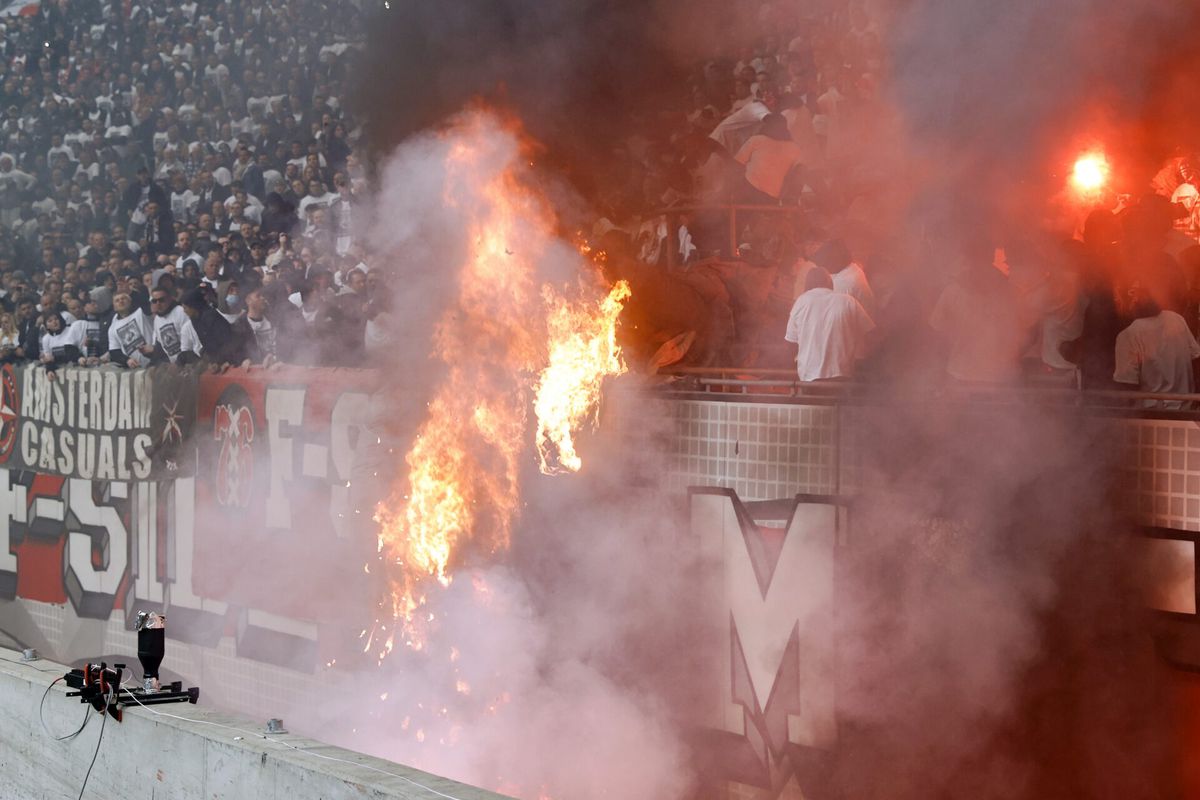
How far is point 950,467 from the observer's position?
564cm

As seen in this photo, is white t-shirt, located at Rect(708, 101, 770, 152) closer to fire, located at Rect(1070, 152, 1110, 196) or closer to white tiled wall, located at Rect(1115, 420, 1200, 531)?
fire, located at Rect(1070, 152, 1110, 196)

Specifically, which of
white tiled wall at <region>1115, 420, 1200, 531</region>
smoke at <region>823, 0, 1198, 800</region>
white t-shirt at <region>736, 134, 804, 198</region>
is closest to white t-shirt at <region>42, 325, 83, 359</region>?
white t-shirt at <region>736, 134, 804, 198</region>

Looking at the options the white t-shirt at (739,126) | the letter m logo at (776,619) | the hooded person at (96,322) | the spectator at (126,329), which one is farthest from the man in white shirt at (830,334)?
the hooded person at (96,322)

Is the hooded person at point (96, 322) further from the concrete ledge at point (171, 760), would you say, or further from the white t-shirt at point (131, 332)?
the concrete ledge at point (171, 760)

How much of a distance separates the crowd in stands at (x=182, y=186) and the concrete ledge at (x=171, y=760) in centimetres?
339

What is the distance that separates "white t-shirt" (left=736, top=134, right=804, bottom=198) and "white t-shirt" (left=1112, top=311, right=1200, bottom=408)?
2360 mm

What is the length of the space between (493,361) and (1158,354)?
12.4 ft

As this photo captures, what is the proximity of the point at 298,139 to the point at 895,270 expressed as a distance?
279 inches

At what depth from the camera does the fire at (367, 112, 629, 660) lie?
283 inches

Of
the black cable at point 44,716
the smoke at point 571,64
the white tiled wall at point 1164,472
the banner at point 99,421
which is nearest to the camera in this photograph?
the white tiled wall at point 1164,472

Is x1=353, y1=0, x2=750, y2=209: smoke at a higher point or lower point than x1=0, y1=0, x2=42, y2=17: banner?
lower

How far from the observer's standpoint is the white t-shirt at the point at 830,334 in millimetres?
6145

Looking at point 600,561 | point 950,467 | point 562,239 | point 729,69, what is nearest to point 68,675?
point 600,561

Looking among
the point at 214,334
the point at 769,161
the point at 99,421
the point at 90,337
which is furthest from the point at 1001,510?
the point at 90,337
